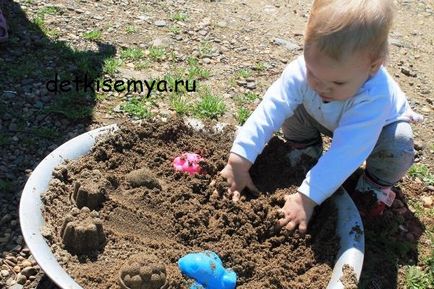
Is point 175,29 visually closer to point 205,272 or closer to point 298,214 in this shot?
point 298,214

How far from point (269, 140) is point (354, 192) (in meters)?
0.57

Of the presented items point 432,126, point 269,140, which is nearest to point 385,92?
point 269,140

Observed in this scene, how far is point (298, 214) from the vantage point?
9.25ft

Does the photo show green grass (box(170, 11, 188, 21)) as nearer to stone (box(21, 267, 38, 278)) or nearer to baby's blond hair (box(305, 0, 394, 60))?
baby's blond hair (box(305, 0, 394, 60))

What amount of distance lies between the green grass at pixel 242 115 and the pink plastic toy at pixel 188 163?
0.94m

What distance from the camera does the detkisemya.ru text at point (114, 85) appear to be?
13.6 feet

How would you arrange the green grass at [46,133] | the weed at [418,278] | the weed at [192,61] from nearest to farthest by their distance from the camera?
the weed at [418,278], the green grass at [46,133], the weed at [192,61]

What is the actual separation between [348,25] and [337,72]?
22cm

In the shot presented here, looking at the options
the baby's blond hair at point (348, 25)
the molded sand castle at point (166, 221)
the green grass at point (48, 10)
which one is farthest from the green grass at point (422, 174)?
the green grass at point (48, 10)

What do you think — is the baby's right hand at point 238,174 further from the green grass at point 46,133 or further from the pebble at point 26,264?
the green grass at point 46,133

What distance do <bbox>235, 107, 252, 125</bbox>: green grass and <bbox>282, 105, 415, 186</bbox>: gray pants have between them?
673mm

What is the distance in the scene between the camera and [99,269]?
98.8 inches

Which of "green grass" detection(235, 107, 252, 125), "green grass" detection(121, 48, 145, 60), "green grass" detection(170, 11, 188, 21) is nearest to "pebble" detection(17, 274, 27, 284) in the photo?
"green grass" detection(235, 107, 252, 125)

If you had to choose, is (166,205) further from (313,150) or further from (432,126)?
(432,126)
